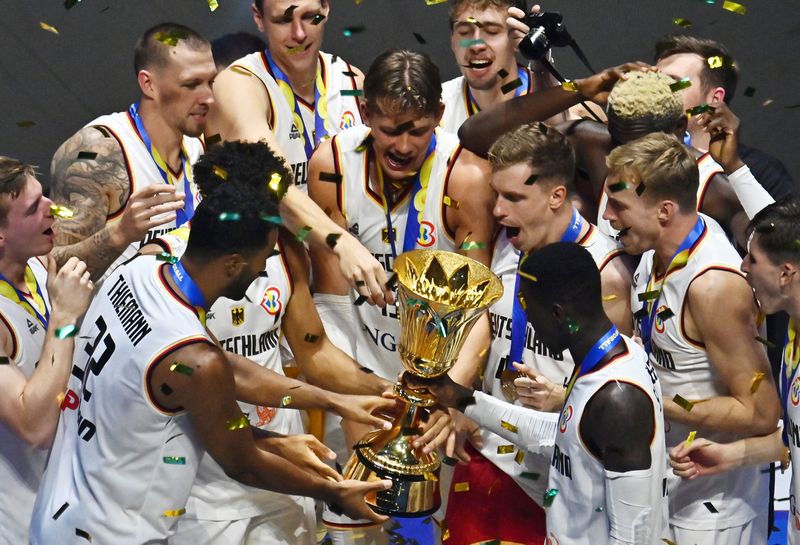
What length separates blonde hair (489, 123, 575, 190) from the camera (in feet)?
14.5

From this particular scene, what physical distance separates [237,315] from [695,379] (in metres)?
1.70

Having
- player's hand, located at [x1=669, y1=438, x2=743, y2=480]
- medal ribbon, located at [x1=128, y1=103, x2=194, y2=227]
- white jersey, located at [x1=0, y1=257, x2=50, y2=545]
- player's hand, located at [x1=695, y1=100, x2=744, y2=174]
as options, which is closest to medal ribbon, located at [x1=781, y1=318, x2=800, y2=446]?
player's hand, located at [x1=669, y1=438, x2=743, y2=480]

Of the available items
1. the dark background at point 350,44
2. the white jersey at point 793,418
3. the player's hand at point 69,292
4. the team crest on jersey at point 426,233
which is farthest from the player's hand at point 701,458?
the dark background at point 350,44

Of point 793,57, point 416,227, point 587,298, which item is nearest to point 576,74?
point 793,57

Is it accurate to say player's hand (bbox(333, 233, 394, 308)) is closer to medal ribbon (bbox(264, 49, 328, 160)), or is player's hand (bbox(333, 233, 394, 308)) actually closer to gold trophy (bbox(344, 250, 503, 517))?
gold trophy (bbox(344, 250, 503, 517))

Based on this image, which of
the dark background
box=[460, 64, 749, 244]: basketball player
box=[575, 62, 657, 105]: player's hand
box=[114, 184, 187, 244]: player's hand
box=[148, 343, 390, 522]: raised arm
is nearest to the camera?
box=[148, 343, 390, 522]: raised arm

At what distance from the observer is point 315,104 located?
552 cm

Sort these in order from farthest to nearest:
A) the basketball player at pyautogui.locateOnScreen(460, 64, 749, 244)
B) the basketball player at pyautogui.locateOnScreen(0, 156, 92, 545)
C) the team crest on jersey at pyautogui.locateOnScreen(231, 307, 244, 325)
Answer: the basketball player at pyautogui.locateOnScreen(460, 64, 749, 244), the team crest on jersey at pyautogui.locateOnScreen(231, 307, 244, 325), the basketball player at pyautogui.locateOnScreen(0, 156, 92, 545)

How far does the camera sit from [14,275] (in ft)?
14.2

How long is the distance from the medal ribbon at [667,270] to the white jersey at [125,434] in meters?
1.68

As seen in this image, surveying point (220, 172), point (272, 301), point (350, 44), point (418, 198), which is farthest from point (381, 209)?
point (350, 44)

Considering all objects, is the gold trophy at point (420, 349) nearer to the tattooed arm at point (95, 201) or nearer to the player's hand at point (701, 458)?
the player's hand at point (701, 458)

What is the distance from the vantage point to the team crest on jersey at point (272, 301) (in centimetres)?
452

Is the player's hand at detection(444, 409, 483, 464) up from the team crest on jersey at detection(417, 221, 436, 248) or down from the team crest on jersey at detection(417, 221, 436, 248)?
down
